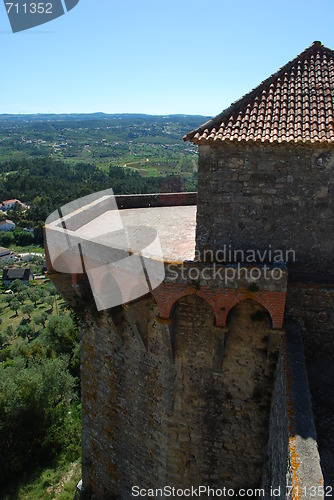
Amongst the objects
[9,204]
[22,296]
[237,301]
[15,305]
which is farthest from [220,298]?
[9,204]

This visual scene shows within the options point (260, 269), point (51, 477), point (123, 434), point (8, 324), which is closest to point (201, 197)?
point (260, 269)

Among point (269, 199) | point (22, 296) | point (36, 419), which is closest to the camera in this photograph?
point (269, 199)

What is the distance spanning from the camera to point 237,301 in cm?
778

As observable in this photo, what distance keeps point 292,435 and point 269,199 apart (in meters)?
4.72

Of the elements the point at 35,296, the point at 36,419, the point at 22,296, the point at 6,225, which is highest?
the point at 36,419

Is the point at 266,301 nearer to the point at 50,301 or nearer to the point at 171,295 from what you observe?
the point at 171,295

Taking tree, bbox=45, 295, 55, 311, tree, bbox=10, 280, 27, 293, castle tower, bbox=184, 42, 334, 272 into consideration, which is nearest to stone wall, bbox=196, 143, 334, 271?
castle tower, bbox=184, 42, 334, 272

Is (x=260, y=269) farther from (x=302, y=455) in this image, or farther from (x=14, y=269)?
(x=14, y=269)

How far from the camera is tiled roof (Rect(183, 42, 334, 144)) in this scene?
8.05 m

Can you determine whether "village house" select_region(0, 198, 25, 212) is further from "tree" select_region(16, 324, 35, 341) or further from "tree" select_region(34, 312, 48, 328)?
"tree" select_region(16, 324, 35, 341)

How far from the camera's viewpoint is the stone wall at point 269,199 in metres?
8.26

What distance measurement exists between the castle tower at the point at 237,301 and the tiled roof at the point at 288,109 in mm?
34

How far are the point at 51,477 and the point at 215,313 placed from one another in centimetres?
1446

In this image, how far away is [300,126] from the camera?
8.14m
